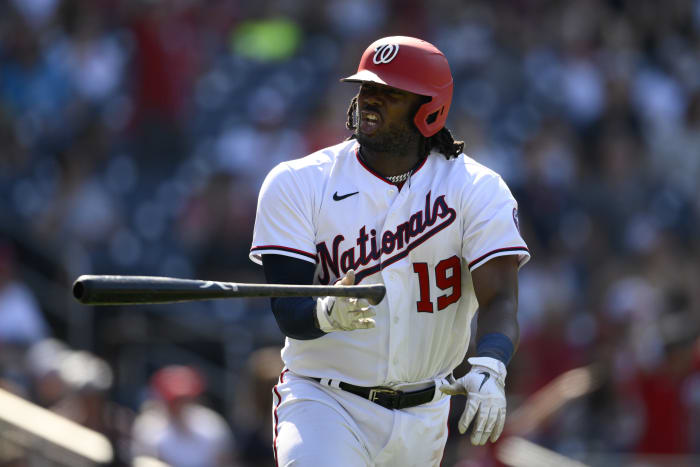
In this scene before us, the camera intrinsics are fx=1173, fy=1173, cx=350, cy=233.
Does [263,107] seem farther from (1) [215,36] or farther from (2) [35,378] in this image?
(2) [35,378]

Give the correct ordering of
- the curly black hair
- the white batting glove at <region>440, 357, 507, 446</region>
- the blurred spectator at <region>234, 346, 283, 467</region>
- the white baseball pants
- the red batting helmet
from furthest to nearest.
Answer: the blurred spectator at <region>234, 346, 283, 467</region> < the curly black hair < the red batting helmet < the white baseball pants < the white batting glove at <region>440, 357, 507, 446</region>

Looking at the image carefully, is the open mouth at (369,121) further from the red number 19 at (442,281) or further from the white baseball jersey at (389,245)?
the red number 19 at (442,281)

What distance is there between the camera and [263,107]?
10672mm

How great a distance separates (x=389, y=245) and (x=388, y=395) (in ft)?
1.67

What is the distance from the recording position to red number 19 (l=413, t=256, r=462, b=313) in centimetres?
401

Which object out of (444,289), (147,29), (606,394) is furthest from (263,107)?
(444,289)

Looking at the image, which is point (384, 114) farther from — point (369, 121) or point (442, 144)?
point (442, 144)

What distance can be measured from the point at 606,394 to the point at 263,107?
447 centimetres

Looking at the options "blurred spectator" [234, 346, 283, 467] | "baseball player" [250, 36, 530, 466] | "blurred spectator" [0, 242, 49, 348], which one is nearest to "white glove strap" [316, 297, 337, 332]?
"baseball player" [250, 36, 530, 466]

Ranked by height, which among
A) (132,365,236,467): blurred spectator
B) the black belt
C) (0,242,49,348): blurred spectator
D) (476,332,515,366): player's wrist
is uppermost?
(476,332,515,366): player's wrist

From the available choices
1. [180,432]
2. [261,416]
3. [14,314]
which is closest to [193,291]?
[261,416]

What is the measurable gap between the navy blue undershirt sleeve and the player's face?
1.66ft

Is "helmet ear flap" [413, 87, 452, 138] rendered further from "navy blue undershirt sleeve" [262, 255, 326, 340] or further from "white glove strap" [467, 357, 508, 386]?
"white glove strap" [467, 357, 508, 386]

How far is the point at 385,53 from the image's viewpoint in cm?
403
